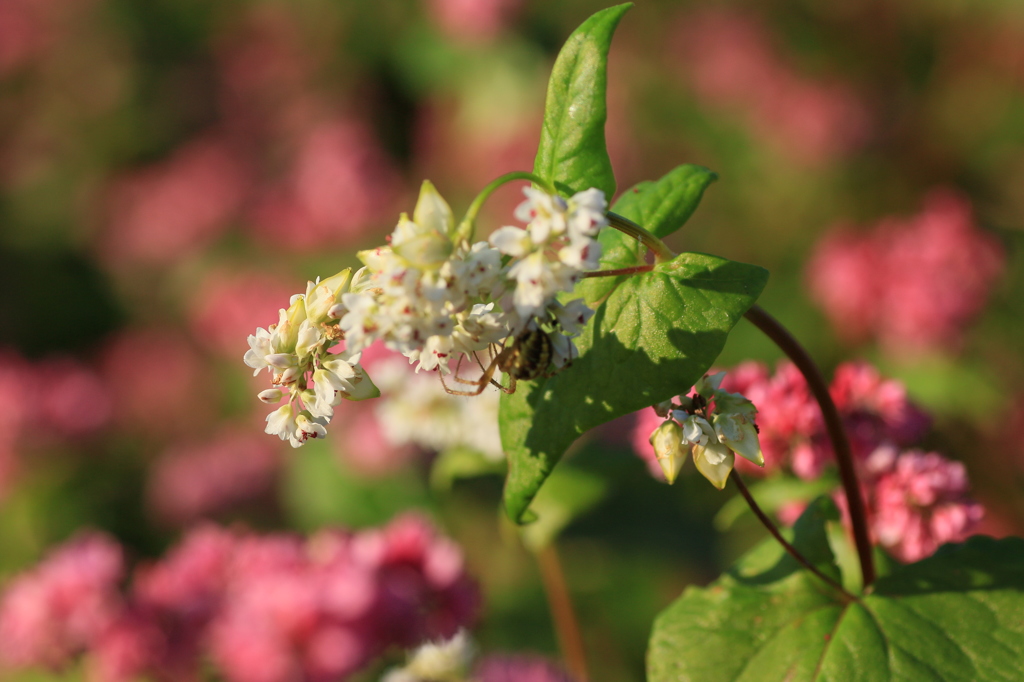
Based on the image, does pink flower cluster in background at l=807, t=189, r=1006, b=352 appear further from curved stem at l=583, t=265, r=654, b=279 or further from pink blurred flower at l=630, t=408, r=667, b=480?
curved stem at l=583, t=265, r=654, b=279

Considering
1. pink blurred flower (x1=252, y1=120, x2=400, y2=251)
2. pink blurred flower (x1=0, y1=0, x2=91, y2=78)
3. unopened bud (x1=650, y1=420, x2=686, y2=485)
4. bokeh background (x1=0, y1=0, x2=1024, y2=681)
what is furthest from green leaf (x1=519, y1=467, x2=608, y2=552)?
pink blurred flower (x1=0, y1=0, x2=91, y2=78)

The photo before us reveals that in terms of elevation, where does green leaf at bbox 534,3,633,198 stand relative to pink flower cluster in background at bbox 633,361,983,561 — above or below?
above

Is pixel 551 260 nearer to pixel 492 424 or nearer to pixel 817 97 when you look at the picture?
pixel 492 424

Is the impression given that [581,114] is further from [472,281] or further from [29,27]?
[29,27]

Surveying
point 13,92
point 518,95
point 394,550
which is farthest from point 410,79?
point 394,550

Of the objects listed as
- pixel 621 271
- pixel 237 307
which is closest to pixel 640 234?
pixel 621 271

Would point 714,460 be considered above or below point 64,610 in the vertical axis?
below

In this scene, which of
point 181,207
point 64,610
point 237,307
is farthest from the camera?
point 181,207
